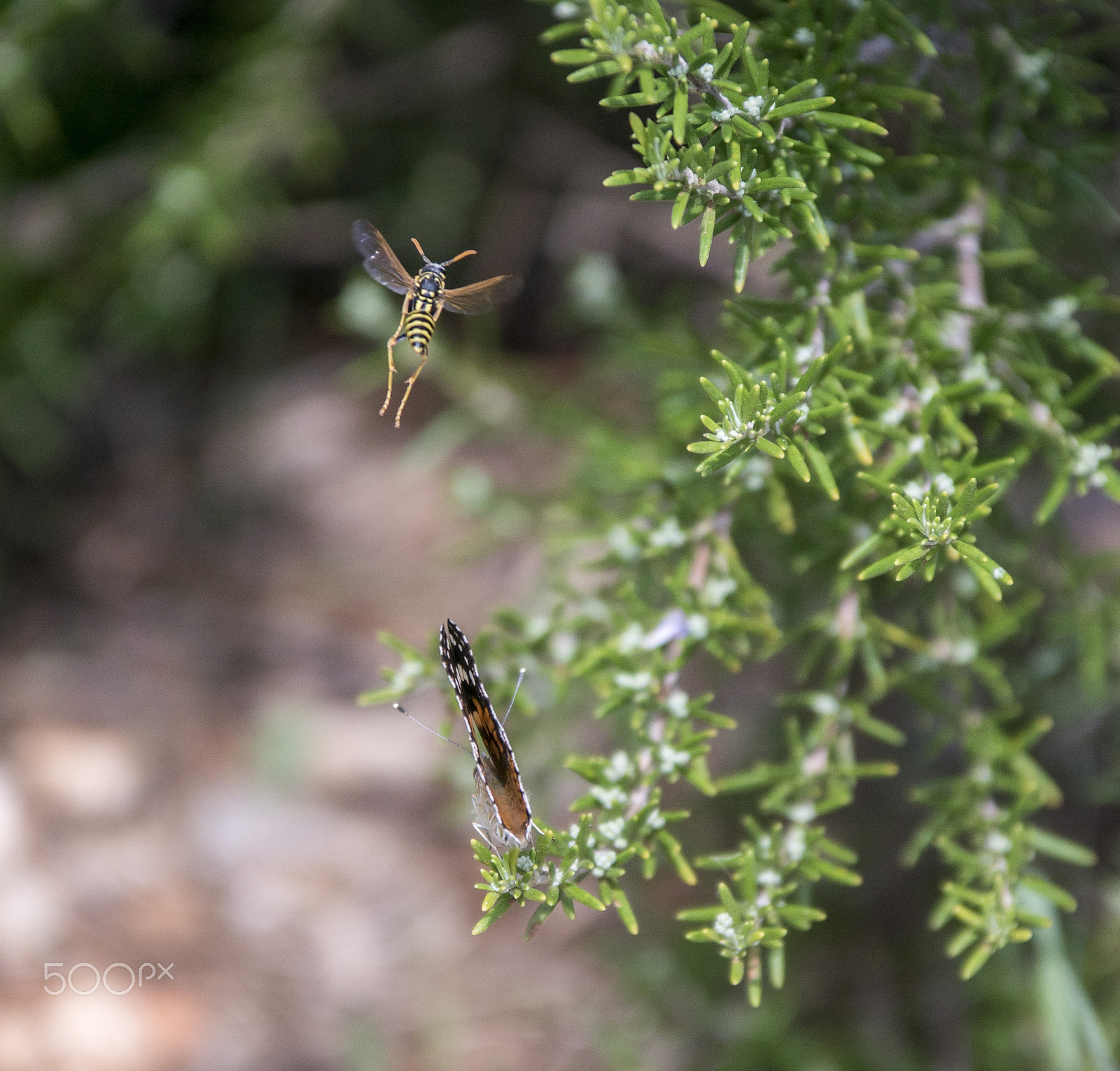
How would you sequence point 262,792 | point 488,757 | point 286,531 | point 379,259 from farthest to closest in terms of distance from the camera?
point 286,531, point 262,792, point 379,259, point 488,757

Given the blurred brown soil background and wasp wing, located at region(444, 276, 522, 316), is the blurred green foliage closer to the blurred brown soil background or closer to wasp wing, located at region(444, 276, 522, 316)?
the blurred brown soil background

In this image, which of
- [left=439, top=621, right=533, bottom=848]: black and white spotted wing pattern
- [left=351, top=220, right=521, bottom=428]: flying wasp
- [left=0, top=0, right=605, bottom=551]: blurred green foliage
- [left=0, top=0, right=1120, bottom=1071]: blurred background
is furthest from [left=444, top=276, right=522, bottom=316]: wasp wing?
[left=0, top=0, right=605, bottom=551]: blurred green foliage

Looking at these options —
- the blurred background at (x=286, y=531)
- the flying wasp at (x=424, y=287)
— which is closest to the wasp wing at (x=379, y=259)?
the flying wasp at (x=424, y=287)

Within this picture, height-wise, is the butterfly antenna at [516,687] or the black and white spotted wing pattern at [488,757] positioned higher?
the black and white spotted wing pattern at [488,757]

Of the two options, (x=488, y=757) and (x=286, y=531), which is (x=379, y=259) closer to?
(x=488, y=757)

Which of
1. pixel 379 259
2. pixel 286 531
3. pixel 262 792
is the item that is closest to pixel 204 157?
pixel 379 259

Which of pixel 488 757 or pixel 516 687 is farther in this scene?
pixel 516 687

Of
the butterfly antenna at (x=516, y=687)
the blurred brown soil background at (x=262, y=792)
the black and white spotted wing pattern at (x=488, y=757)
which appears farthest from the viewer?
the blurred brown soil background at (x=262, y=792)

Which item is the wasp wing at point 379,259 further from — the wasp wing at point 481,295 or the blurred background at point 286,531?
the blurred background at point 286,531
